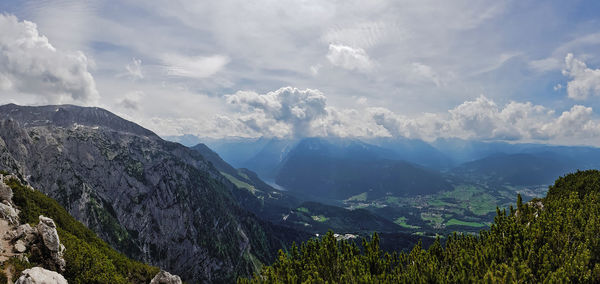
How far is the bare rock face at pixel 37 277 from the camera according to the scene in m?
33.5

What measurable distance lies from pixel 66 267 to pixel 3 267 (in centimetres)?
1949

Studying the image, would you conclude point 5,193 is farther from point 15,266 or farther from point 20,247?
point 15,266

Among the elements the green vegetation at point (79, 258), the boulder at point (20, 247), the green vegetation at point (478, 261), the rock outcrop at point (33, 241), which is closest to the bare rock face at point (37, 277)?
the rock outcrop at point (33, 241)

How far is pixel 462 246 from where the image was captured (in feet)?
140

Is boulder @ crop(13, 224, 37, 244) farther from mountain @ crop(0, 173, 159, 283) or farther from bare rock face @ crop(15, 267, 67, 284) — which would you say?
bare rock face @ crop(15, 267, 67, 284)

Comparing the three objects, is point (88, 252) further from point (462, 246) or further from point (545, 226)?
point (545, 226)

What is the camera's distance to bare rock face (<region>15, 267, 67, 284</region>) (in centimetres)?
3353

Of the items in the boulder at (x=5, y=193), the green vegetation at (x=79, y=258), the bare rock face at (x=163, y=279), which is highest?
the boulder at (x=5, y=193)

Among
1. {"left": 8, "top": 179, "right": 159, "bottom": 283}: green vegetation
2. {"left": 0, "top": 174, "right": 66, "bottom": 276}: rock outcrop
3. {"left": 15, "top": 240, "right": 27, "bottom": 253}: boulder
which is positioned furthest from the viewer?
{"left": 8, "top": 179, "right": 159, "bottom": 283}: green vegetation

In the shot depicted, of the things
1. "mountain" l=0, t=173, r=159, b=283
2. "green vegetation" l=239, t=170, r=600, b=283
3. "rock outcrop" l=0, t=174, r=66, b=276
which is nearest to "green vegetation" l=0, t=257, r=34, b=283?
"mountain" l=0, t=173, r=159, b=283

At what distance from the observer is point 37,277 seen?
3519 centimetres

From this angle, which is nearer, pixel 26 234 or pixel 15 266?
pixel 15 266

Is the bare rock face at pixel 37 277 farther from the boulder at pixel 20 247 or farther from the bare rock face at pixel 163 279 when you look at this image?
the bare rock face at pixel 163 279

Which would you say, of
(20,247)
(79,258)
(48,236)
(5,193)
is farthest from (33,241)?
(5,193)
